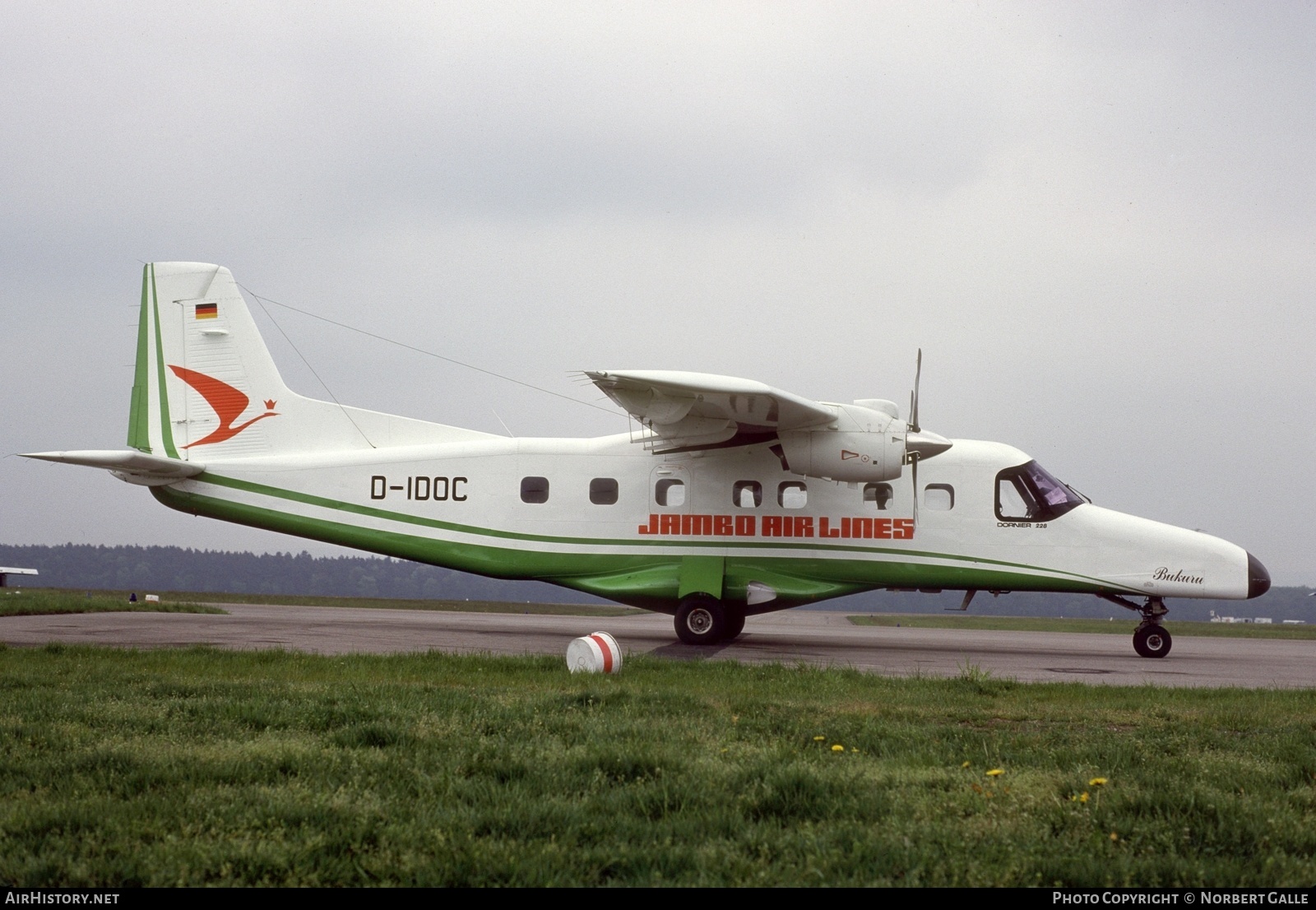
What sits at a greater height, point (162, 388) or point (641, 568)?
point (162, 388)

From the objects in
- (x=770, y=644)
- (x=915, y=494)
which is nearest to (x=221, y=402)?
(x=770, y=644)

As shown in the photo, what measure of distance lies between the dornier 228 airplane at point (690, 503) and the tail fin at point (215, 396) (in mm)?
47

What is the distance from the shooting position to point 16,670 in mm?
9234

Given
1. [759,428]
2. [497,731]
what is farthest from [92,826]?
[759,428]

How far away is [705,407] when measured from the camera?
1556 centimetres

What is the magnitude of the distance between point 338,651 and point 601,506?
18.1 ft

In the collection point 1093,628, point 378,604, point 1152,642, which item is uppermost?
point 1152,642

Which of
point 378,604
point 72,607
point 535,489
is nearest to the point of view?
point 535,489

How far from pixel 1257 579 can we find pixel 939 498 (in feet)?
16.6

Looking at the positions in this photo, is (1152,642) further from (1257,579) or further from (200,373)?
(200,373)

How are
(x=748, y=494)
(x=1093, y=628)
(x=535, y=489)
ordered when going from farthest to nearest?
(x=1093, y=628), (x=535, y=489), (x=748, y=494)

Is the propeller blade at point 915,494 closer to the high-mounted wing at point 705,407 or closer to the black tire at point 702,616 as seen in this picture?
the high-mounted wing at point 705,407

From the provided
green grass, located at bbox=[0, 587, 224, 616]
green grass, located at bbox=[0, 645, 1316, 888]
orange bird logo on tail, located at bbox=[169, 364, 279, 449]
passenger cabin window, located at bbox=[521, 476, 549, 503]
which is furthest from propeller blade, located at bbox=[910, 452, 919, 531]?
green grass, located at bbox=[0, 587, 224, 616]

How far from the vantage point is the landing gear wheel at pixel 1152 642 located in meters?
16.0
